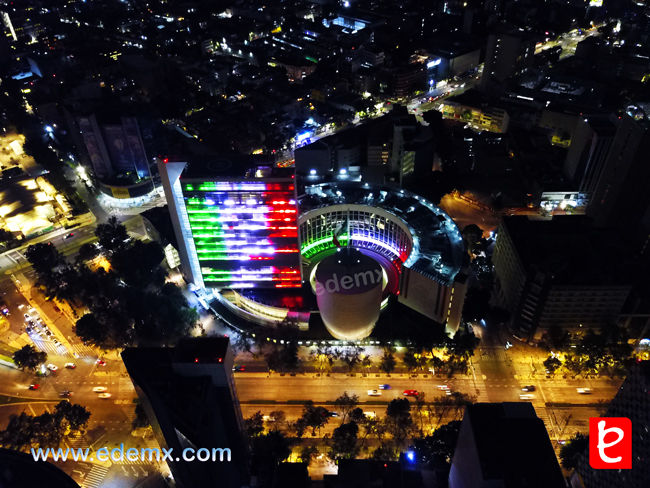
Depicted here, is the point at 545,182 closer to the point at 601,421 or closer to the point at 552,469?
the point at 601,421

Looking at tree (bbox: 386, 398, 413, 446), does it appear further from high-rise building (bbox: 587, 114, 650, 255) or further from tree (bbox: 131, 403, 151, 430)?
high-rise building (bbox: 587, 114, 650, 255)

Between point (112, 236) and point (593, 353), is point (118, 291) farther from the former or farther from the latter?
point (593, 353)

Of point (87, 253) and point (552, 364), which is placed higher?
point (552, 364)

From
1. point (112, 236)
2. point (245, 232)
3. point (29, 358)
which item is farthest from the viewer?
point (112, 236)

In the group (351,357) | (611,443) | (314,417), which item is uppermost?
(611,443)

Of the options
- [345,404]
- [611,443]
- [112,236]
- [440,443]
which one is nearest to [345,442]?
[345,404]

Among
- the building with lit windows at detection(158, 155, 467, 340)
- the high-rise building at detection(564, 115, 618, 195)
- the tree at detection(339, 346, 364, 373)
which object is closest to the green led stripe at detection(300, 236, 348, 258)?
the building with lit windows at detection(158, 155, 467, 340)

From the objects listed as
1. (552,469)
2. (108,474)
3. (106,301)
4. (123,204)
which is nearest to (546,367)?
(552,469)
